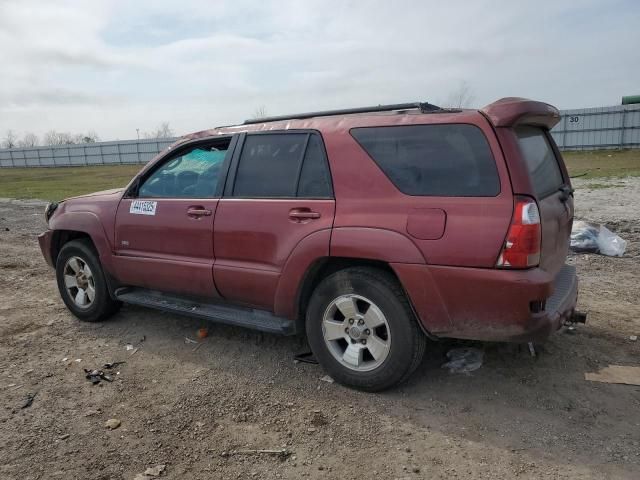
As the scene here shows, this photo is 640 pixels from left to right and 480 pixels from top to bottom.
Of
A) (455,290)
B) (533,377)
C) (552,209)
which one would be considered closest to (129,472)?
(455,290)

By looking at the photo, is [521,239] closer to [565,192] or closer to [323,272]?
[565,192]

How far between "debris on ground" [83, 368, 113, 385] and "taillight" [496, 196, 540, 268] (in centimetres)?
291

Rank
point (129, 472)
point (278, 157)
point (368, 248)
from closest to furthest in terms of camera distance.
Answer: point (129, 472), point (368, 248), point (278, 157)

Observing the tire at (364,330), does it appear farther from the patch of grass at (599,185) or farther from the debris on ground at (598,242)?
the patch of grass at (599,185)

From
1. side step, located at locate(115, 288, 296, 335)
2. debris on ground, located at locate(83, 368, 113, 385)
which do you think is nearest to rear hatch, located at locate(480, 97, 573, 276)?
side step, located at locate(115, 288, 296, 335)

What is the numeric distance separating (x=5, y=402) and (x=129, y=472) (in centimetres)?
139

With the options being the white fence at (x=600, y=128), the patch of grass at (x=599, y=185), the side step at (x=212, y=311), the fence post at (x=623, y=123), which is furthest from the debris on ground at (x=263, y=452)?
the fence post at (x=623, y=123)

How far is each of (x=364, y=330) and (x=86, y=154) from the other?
56.0 meters

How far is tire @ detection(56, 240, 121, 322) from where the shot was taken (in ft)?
16.0

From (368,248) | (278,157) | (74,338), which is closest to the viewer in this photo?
(368,248)

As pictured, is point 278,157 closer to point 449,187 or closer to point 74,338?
point 449,187

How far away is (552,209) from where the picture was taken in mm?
3324

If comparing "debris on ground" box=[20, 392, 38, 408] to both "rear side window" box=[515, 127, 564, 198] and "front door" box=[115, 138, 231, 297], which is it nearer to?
"front door" box=[115, 138, 231, 297]

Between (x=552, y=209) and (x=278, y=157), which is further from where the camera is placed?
(x=278, y=157)
